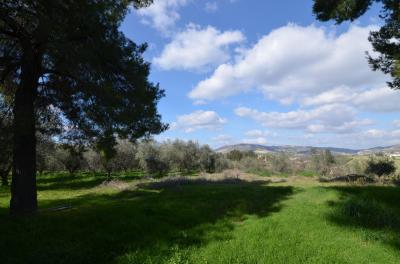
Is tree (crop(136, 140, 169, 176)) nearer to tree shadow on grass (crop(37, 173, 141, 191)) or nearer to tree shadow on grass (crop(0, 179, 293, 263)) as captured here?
tree shadow on grass (crop(37, 173, 141, 191))

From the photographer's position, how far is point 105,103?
12539mm

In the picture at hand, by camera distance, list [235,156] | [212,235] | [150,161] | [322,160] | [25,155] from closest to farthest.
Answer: [212,235], [25,155], [150,161], [322,160], [235,156]

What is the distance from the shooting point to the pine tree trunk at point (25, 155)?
12.5m

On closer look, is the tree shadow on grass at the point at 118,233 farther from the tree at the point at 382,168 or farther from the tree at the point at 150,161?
the tree at the point at 382,168

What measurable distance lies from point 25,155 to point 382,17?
1686cm

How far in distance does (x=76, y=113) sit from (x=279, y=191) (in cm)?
1221

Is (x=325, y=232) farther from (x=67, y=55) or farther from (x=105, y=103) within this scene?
(x=67, y=55)

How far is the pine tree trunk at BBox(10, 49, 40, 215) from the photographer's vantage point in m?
12.5

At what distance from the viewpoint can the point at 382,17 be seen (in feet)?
52.9

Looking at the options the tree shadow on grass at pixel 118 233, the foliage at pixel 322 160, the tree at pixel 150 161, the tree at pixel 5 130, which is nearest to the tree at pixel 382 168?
the foliage at pixel 322 160

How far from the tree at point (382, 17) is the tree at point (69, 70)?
8950mm

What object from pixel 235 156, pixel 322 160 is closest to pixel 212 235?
pixel 322 160

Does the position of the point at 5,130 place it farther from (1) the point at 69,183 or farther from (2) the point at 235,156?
(2) the point at 235,156

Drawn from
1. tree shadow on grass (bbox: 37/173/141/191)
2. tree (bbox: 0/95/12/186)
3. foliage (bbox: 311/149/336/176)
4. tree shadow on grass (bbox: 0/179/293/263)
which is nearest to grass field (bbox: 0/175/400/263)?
tree shadow on grass (bbox: 0/179/293/263)
